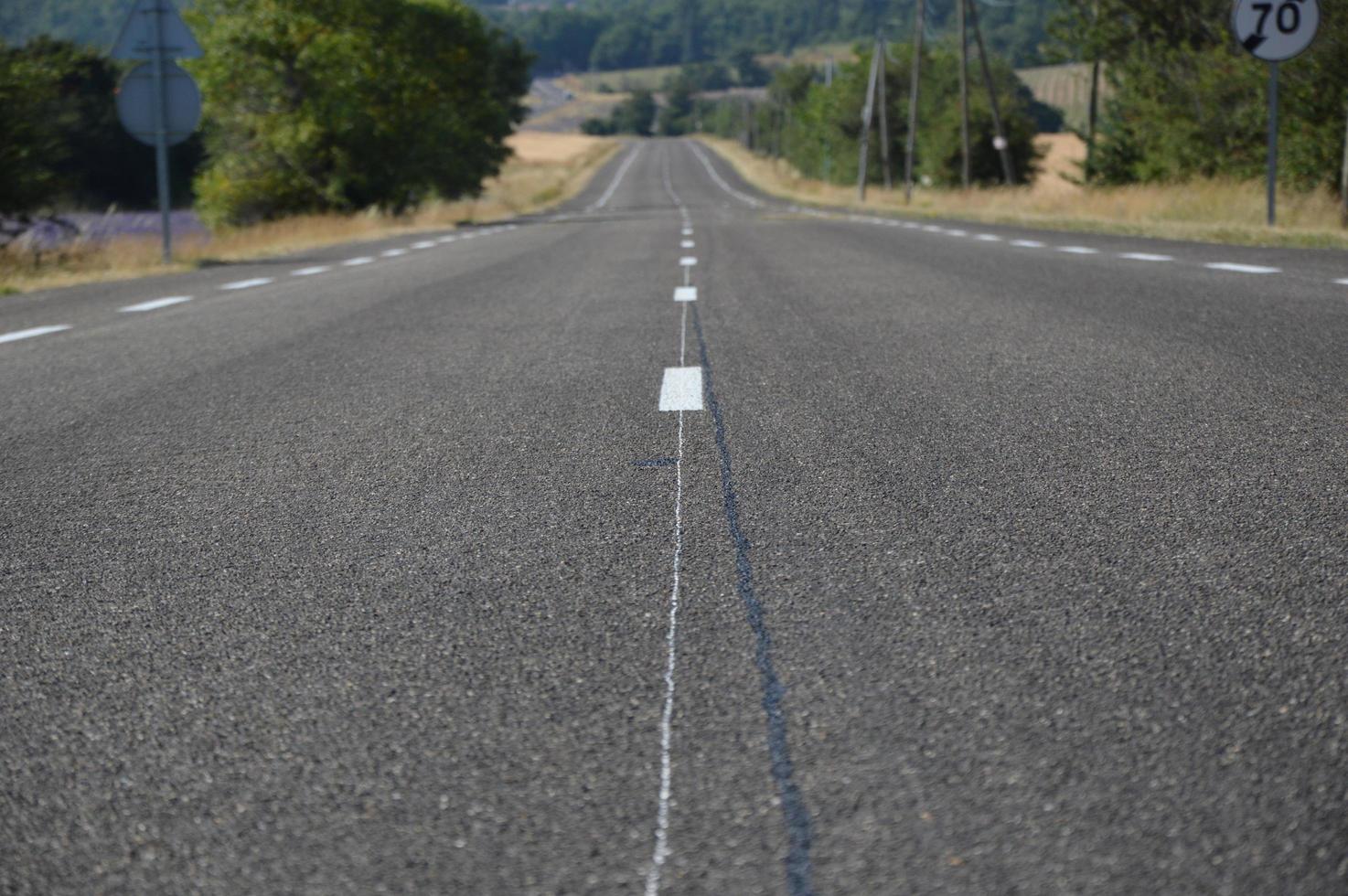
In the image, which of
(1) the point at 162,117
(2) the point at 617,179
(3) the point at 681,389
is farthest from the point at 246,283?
(2) the point at 617,179

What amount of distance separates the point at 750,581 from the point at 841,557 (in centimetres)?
30

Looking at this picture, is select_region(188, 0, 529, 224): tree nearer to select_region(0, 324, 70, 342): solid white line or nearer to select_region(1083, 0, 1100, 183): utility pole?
select_region(1083, 0, 1100, 183): utility pole

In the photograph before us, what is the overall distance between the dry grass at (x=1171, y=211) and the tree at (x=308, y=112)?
48.7 ft

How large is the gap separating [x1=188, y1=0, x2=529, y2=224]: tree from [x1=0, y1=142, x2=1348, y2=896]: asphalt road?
115ft

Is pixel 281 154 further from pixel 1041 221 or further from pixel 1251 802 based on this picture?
pixel 1251 802

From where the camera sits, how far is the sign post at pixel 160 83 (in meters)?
19.0

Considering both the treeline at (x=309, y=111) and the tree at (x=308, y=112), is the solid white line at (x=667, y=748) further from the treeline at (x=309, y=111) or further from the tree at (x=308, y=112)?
the tree at (x=308, y=112)

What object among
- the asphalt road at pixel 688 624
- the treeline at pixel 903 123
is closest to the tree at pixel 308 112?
the treeline at pixel 903 123

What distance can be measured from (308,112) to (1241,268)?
32876mm

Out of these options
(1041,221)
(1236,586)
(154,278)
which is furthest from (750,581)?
(1041,221)

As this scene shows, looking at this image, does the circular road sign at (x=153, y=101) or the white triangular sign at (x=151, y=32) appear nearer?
the white triangular sign at (x=151, y=32)

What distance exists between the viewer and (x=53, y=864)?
2.16 metres

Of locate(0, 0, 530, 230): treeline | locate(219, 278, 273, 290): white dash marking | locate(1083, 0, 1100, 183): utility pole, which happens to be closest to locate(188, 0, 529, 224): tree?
locate(0, 0, 530, 230): treeline

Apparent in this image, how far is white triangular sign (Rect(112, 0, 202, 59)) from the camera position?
18.9 m
